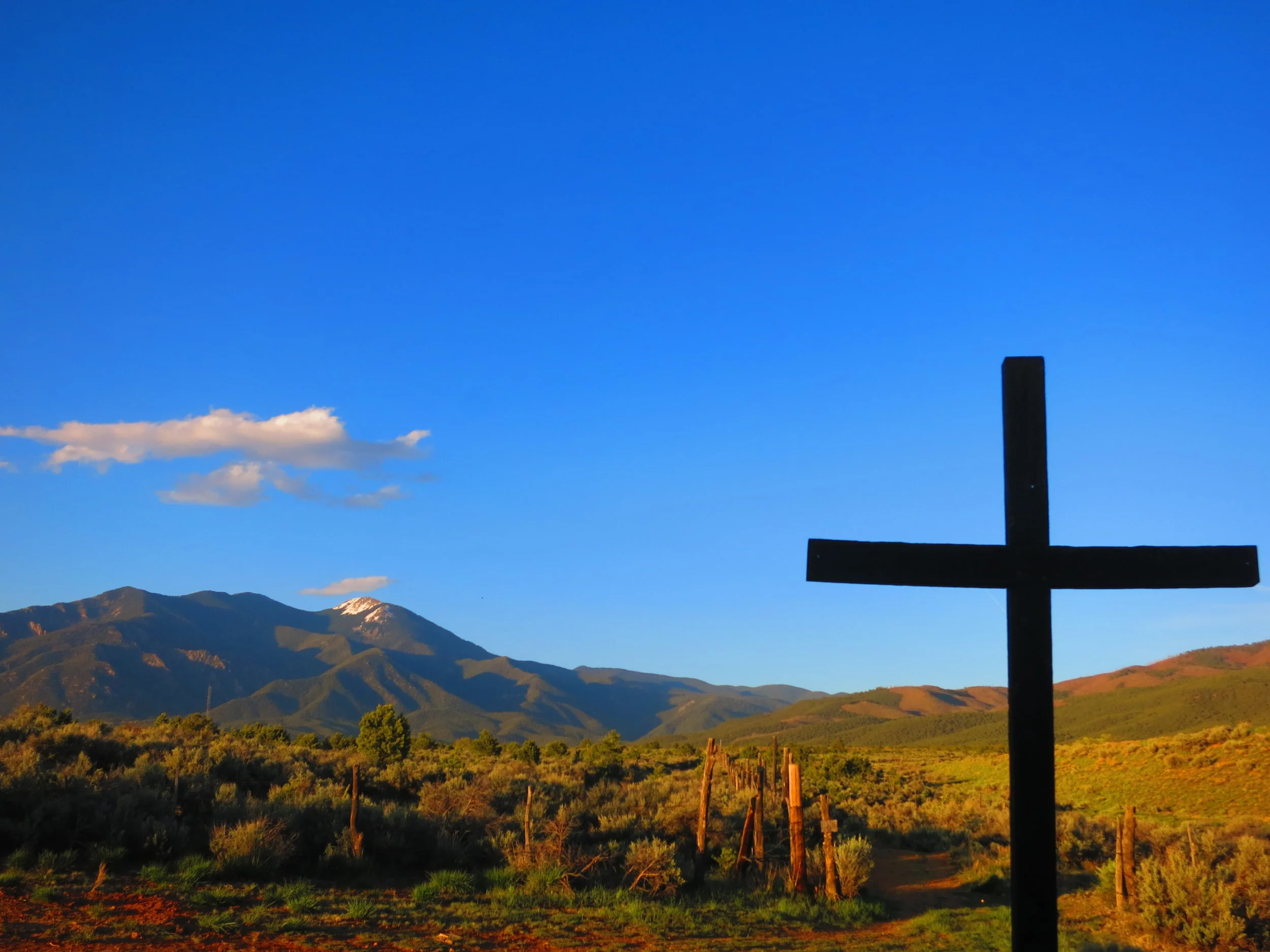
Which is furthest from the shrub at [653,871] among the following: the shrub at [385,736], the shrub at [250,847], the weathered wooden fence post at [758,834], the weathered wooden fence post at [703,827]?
the shrub at [385,736]

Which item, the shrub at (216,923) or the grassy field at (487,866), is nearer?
the shrub at (216,923)

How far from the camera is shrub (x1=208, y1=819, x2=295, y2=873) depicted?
41.4 ft

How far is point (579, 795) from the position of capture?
23812 mm

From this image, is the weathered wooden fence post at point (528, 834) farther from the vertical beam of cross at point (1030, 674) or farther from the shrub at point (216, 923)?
the vertical beam of cross at point (1030, 674)

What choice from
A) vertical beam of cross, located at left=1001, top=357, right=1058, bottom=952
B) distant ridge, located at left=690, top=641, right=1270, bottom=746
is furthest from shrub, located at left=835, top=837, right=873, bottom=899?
distant ridge, located at left=690, top=641, right=1270, bottom=746

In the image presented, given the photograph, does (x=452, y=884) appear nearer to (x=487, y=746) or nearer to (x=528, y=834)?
(x=528, y=834)

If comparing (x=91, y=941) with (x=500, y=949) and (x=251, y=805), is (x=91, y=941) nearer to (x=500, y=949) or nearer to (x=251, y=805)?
(x=500, y=949)

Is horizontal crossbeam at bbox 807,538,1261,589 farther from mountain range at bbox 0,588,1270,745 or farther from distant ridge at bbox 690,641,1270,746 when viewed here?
mountain range at bbox 0,588,1270,745

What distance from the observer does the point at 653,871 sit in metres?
13.5

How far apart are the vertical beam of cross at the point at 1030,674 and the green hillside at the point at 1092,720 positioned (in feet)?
179

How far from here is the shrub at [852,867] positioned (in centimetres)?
1425

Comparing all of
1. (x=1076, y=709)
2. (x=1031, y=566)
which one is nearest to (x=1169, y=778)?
(x=1031, y=566)

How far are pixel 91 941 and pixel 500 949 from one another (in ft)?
14.0

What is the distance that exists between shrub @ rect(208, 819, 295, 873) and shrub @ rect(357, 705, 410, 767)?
2367 centimetres
